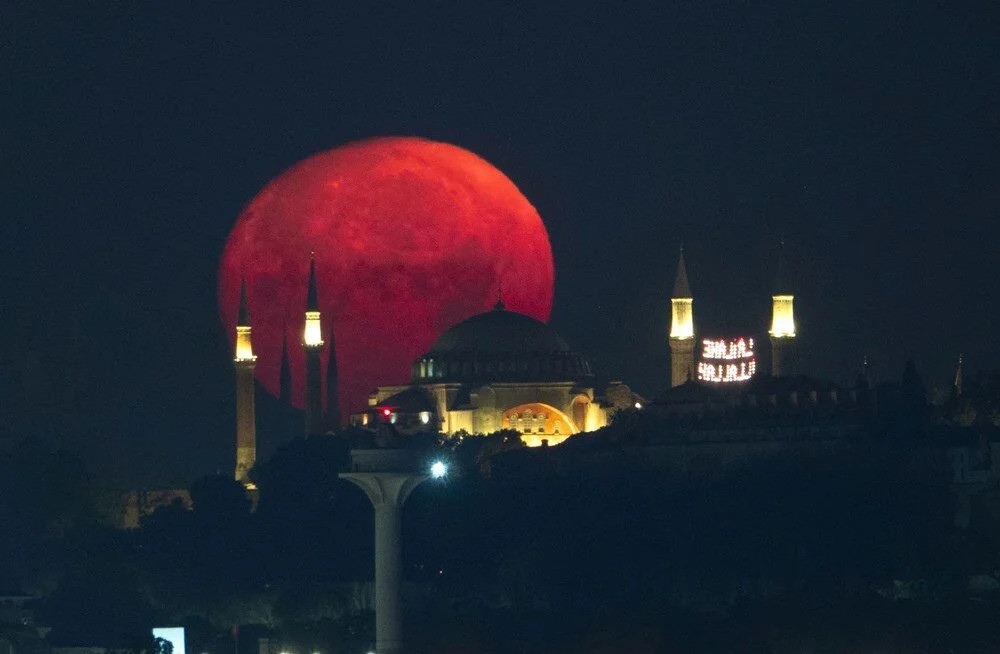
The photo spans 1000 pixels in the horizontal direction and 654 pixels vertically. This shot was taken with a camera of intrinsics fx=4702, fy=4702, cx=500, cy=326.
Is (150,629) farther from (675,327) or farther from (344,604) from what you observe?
(675,327)

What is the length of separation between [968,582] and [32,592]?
3781 cm

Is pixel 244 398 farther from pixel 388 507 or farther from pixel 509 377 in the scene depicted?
pixel 388 507

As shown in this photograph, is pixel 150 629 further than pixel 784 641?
Yes

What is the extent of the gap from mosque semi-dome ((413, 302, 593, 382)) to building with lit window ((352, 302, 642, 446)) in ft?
0.12

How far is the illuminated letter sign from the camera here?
168250 mm

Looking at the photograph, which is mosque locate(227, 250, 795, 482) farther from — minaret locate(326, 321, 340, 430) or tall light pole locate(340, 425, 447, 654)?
tall light pole locate(340, 425, 447, 654)

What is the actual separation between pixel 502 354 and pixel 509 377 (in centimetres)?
102

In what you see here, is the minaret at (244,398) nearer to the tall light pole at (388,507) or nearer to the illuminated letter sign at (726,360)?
the illuminated letter sign at (726,360)

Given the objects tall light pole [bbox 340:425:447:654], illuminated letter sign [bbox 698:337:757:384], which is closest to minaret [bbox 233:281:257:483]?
illuminated letter sign [bbox 698:337:757:384]

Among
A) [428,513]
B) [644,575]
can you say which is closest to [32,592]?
[428,513]

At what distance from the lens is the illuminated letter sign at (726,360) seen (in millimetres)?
168250

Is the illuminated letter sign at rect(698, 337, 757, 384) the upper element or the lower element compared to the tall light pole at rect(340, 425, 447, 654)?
upper

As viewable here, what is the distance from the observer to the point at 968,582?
129m

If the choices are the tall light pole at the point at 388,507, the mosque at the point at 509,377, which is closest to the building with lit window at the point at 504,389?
the mosque at the point at 509,377
